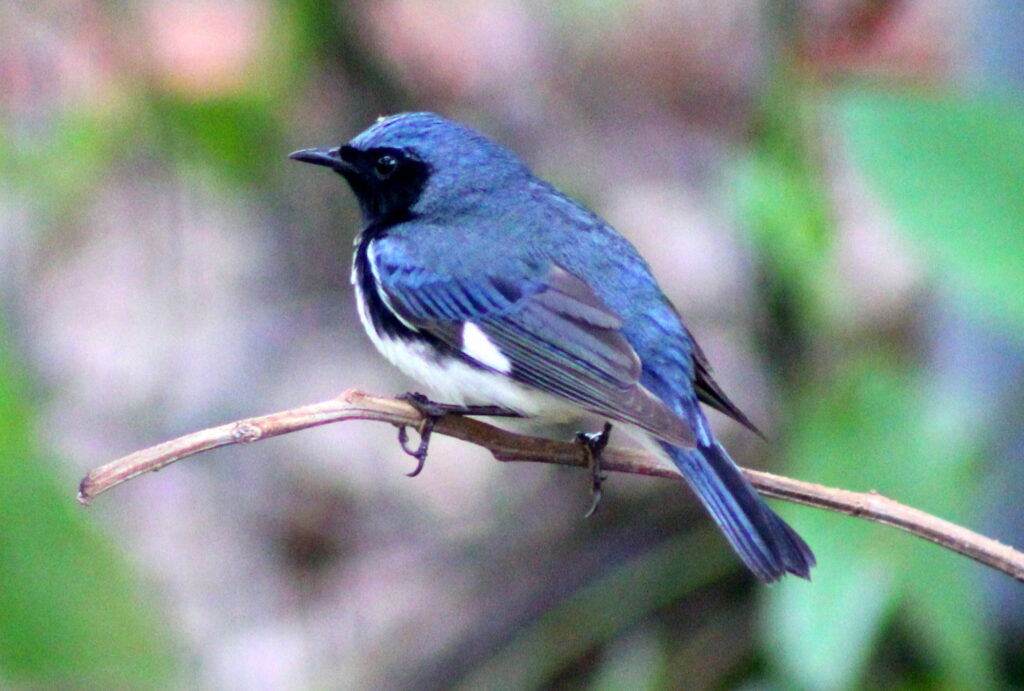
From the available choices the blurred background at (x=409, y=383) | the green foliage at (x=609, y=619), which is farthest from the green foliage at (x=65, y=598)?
the green foliage at (x=609, y=619)

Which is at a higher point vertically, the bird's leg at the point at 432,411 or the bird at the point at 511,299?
the bird at the point at 511,299

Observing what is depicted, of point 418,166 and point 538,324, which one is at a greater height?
point 418,166

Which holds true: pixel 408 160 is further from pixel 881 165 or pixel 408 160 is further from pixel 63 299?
pixel 63 299

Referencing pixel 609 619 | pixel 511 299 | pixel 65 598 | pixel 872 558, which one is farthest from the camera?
pixel 609 619

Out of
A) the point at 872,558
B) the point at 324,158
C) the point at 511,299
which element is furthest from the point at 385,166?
the point at 872,558

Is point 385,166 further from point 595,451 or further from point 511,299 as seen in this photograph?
point 595,451

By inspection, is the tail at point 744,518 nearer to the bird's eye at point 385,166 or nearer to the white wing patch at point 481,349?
the white wing patch at point 481,349
